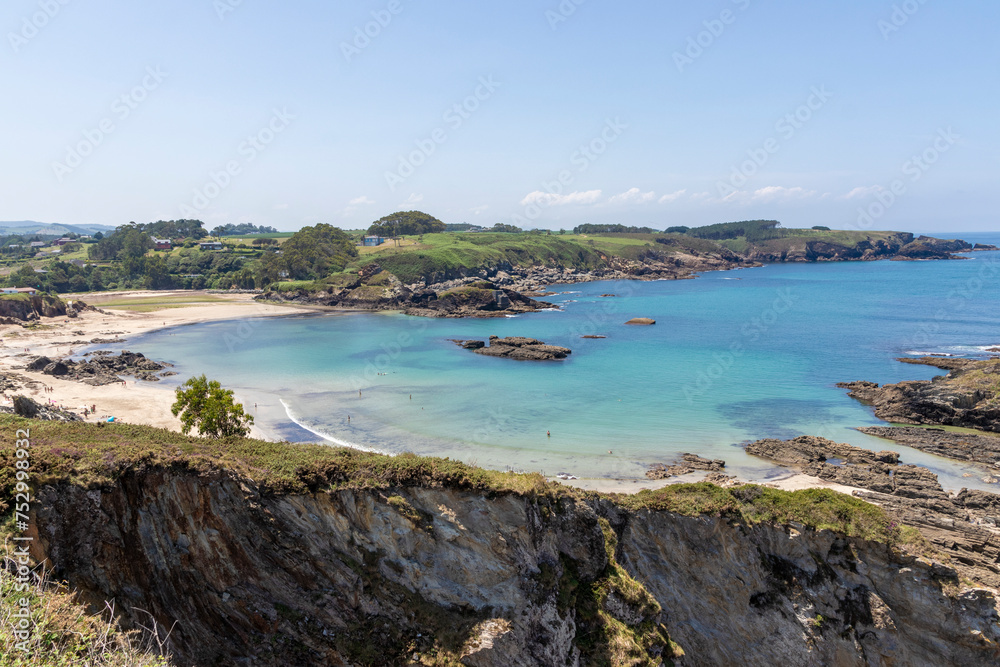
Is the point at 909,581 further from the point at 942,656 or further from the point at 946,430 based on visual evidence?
the point at 946,430

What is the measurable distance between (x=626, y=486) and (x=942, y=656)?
14.2 m

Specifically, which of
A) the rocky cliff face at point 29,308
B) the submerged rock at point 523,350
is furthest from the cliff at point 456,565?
the rocky cliff face at point 29,308

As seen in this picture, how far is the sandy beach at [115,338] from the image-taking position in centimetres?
4088

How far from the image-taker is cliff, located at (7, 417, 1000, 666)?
590 inches

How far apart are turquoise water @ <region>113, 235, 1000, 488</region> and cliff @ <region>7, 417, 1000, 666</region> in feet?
42.2

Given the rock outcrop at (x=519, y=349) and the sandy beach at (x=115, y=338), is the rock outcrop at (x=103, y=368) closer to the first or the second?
the sandy beach at (x=115, y=338)

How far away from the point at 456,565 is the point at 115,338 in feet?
247

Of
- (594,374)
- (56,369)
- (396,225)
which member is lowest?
(594,374)

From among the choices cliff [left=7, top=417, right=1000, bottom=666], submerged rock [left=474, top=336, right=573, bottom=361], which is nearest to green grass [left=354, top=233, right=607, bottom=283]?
submerged rock [left=474, top=336, right=573, bottom=361]

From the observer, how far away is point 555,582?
16.5 meters

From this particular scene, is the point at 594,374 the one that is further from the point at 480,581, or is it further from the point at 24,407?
the point at 24,407

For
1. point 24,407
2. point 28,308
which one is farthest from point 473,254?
point 24,407

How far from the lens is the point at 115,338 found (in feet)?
238

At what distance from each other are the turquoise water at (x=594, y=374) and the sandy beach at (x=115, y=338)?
640cm
